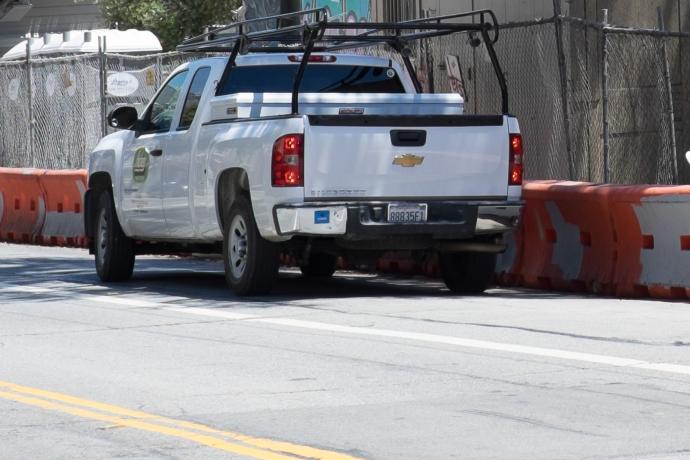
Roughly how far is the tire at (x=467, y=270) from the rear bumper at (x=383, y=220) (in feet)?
1.86

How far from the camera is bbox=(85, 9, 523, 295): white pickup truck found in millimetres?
12750

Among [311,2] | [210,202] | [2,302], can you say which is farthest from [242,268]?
[311,2]

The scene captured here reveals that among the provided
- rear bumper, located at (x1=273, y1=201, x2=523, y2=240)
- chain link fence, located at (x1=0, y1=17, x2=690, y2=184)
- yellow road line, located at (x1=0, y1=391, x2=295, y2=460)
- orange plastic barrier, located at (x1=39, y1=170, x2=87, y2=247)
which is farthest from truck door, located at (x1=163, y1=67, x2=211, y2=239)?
orange plastic barrier, located at (x1=39, y1=170, x2=87, y2=247)

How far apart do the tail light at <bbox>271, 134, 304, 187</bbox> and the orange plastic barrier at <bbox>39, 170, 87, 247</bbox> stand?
8772 mm

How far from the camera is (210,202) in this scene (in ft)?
45.6

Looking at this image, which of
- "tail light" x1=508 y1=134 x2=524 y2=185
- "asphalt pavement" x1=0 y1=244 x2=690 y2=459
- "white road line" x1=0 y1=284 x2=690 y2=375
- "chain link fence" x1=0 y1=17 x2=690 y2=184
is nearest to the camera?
"asphalt pavement" x1=0 y1=244 x2=690 y2=459

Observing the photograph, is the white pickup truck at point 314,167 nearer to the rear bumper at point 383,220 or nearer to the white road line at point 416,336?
the rear bumper at point 383,220

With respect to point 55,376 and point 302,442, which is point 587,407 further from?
point 55,376

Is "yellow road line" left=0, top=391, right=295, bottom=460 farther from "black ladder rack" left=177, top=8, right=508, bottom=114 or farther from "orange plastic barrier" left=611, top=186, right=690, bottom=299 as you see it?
"orange plastic barrier" left=611, top=186, right=690, bottom=299

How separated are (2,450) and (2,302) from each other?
6.79 meters

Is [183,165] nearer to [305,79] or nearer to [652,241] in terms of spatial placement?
[305,79]

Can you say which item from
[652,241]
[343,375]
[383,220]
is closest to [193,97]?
[383,220]

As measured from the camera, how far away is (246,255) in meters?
13.4

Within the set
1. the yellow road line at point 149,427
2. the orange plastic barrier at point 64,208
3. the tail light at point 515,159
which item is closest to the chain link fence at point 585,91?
the tail light at point 515,159
